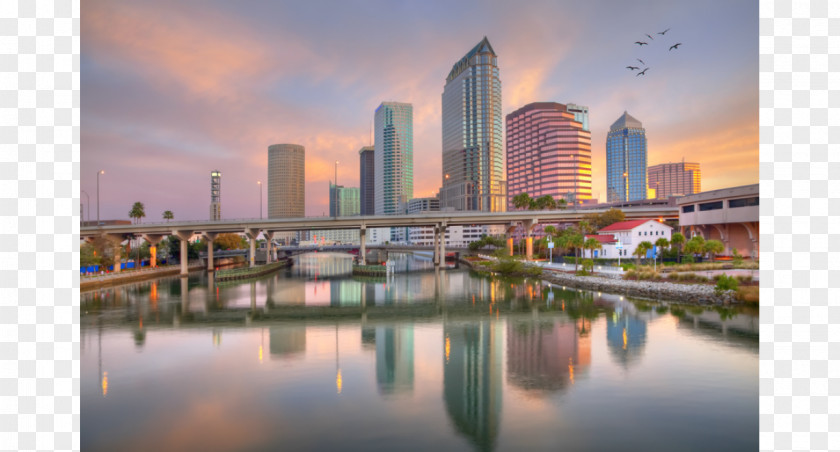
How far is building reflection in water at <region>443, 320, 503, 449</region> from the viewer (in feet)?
56.0

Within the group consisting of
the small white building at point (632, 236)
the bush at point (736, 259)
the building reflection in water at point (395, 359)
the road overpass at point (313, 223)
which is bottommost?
the building reflection in water at point (395, 359)

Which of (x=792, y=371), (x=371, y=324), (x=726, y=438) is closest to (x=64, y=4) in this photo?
(x=792, y=371)

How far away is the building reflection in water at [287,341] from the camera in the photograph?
1142 inches

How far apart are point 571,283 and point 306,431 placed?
53.3m

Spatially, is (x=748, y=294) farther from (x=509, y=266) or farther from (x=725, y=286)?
(x=509, y=266)

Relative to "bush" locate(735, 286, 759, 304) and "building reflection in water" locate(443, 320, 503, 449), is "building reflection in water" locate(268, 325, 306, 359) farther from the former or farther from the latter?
"bush" locate(735, 286, 759, 304)

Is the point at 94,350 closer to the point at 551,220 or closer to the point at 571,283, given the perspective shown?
the point at 571,283

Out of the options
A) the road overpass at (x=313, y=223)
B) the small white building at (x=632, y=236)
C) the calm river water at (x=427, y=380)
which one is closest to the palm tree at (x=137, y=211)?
the road overpass at (x=313, y=223)

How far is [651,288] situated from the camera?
50.2 metres

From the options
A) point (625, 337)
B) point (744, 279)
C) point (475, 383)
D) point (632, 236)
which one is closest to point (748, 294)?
point (744, 279)

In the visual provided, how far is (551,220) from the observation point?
391 feet

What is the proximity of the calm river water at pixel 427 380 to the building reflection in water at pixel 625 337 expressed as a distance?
15 cm

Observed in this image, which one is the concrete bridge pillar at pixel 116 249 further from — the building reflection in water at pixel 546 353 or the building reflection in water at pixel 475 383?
the building reflection in water at pixel 546 353

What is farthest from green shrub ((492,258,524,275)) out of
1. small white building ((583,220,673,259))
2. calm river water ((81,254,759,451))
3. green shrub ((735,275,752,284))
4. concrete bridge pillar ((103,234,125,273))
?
concrete bridge pillar ((103,234,125,273))
